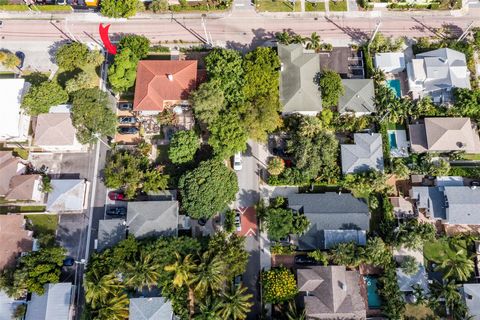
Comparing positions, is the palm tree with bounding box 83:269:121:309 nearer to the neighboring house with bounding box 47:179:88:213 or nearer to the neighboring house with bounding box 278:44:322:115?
the neighboring house with bounding box 47:179:88:213

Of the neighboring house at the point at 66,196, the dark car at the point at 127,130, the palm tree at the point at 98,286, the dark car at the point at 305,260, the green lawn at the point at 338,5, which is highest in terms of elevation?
the green lawn at the point at 338,5

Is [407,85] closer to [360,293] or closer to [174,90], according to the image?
[360,293]

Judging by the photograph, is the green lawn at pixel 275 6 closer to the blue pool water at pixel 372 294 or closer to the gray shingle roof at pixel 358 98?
the gray shingle roof at pixel 358 98

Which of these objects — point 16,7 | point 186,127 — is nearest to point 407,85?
point 186,127

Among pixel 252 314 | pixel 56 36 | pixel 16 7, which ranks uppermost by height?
pixel 16 7

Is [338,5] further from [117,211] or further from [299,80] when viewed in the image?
[117,211]

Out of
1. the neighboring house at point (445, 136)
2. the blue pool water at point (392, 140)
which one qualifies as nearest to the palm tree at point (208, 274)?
the blue pool water at point (392, 140)

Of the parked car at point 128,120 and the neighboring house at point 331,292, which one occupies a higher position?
the parked car at point 128,120
